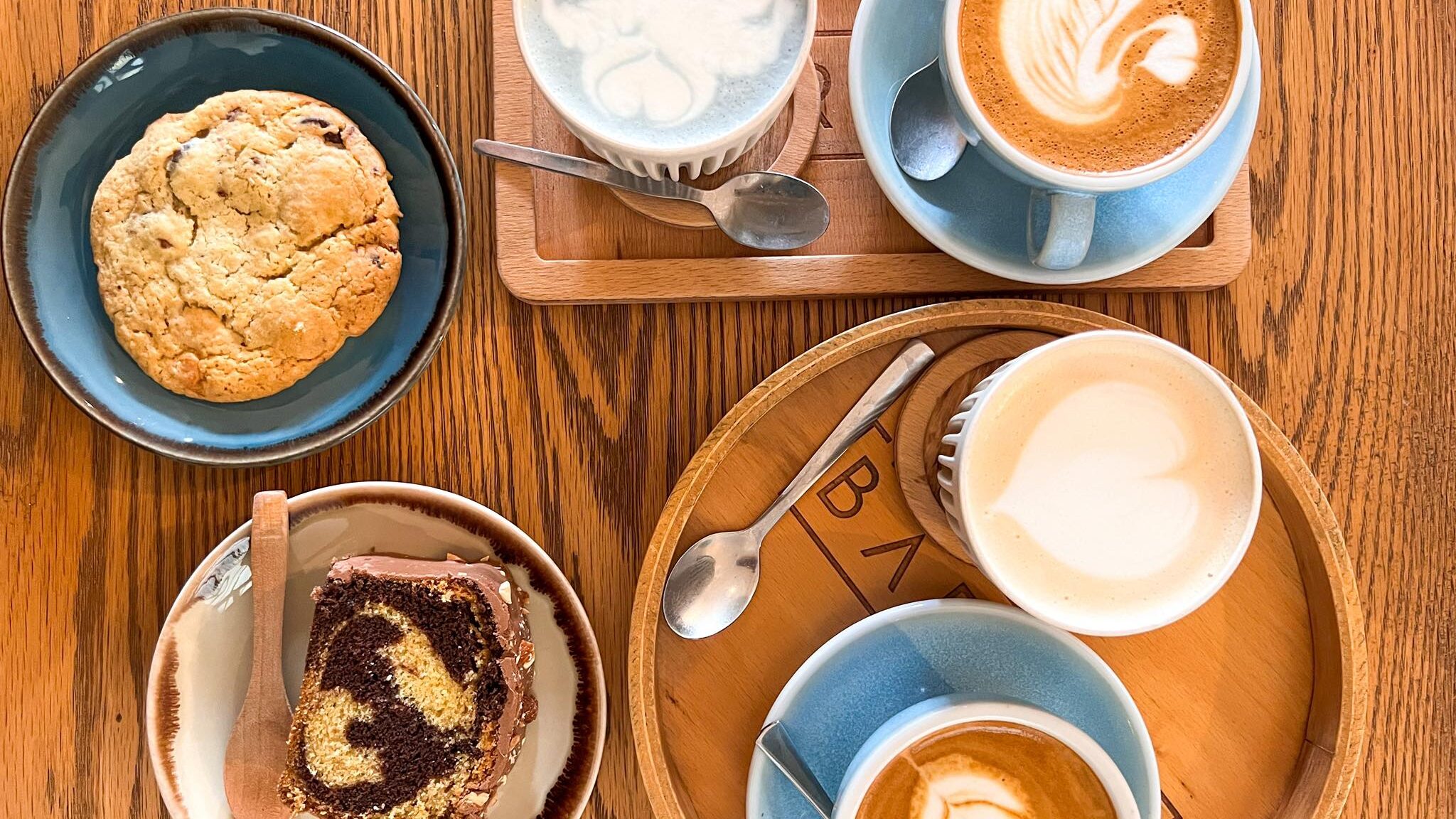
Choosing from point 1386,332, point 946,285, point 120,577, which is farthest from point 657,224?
point 1386,332

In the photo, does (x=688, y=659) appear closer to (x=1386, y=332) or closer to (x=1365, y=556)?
(x=1365, y=556)

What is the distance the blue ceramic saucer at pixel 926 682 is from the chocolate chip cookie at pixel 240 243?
656mm

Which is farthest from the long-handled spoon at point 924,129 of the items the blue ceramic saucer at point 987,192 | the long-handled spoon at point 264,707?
the long-handled spoon at point 264,707

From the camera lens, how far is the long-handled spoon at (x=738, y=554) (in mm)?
1064

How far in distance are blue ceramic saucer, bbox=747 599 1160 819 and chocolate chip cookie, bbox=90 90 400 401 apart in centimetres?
66

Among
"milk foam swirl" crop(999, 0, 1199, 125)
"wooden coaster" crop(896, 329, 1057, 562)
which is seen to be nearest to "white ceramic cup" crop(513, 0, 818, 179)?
"milk foam swirl" crop(999, 0, 1199, 125)

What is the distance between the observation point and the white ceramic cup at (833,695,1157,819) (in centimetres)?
95

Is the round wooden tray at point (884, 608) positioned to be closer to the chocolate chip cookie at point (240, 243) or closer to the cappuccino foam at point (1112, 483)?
the cappuccino foam at point (1112, 483)

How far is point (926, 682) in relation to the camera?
3.39 feet

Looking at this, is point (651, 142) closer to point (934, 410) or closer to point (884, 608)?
point (934, 410)

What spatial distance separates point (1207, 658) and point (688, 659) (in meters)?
0.59

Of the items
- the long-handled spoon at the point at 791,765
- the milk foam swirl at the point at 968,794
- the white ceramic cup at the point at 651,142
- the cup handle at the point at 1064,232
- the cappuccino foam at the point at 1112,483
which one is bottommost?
the milk foam swirl at the point at 968,794

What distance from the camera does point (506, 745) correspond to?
1052 mm

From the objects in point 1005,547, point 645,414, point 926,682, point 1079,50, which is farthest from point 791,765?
point 1079,50
